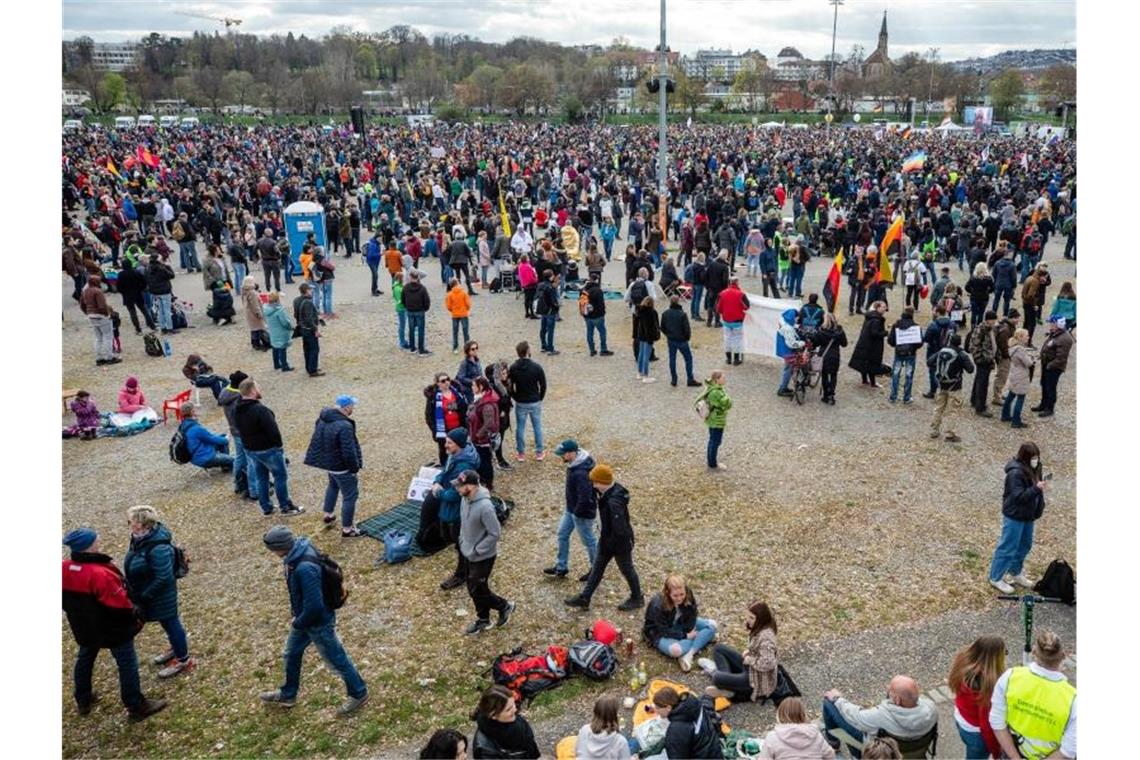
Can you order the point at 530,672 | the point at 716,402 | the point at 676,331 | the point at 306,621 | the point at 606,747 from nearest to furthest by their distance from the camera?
the point at 606,747 < the point at 306,621 < the point at 530,672 < the point at 716,402 < the point at 676,331

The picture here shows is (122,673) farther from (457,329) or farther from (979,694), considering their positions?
(457,329)

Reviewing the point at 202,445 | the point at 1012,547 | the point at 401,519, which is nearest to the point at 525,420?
the point at 401,519

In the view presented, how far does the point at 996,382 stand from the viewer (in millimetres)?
11445

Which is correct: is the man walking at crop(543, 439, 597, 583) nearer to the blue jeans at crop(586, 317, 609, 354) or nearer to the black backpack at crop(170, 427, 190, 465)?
the black backpack at crop(170, 427, 190, 465)

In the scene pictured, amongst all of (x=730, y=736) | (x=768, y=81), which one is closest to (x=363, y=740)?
(x=730, y=736)

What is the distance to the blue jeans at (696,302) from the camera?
15.6 m

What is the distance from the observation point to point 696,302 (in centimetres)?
1584

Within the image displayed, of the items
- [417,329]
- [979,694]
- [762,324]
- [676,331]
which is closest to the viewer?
[979,694]

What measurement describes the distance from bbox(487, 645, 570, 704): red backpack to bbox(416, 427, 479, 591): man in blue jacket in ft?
4.19

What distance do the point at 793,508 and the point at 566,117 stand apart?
67.8 meters

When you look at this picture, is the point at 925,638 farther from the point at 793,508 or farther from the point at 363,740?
the point at 363,740

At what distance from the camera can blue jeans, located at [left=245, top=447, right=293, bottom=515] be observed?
835 centimetres

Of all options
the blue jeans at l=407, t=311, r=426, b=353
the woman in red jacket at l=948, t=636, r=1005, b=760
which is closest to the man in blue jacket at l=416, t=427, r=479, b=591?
the woman in red jacket at l=948, t=636, r=1005, b=760

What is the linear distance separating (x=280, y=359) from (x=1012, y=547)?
1054cm
